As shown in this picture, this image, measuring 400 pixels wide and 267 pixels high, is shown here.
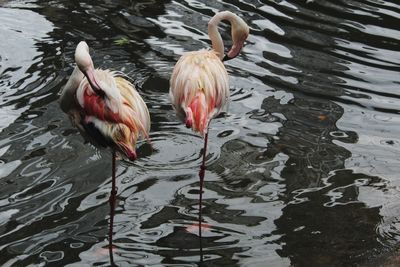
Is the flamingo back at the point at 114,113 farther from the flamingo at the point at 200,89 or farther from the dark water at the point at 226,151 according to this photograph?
the dark water at the point at 226,151

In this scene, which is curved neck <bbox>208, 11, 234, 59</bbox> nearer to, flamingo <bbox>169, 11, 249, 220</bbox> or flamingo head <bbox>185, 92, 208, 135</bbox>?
flamingo <bbox>169, 11, 249, 220</bbox>

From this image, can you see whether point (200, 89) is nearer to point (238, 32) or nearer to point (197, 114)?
point (197, 114)

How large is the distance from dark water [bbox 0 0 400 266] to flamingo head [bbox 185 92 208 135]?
2.37 feet

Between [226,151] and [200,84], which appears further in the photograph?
[226,151]

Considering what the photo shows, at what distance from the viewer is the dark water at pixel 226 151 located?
430cm

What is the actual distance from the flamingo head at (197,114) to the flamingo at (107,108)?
0.25 metres

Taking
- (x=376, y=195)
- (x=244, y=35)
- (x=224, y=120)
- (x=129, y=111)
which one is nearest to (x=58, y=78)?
(x=224, y=120)

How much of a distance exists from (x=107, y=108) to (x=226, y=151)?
1706 mm

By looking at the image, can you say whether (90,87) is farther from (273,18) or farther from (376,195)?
(273,18)

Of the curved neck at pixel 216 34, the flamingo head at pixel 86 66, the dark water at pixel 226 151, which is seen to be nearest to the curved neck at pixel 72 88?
the flamingo head at pixel 86 66

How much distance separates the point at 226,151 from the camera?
17.8ft

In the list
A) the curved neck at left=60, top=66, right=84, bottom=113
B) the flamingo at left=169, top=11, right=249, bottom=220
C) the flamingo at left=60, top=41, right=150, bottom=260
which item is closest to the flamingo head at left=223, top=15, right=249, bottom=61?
the flamingo at left=169, top=11, right=249, bottom=220

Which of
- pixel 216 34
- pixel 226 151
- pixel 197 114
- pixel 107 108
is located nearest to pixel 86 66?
pixel 107 108

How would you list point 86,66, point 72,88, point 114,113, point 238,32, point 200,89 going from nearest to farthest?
1. point 86,66
2. point 114,113
3. point 72,88
4. point 200,89
5. point 238,32
